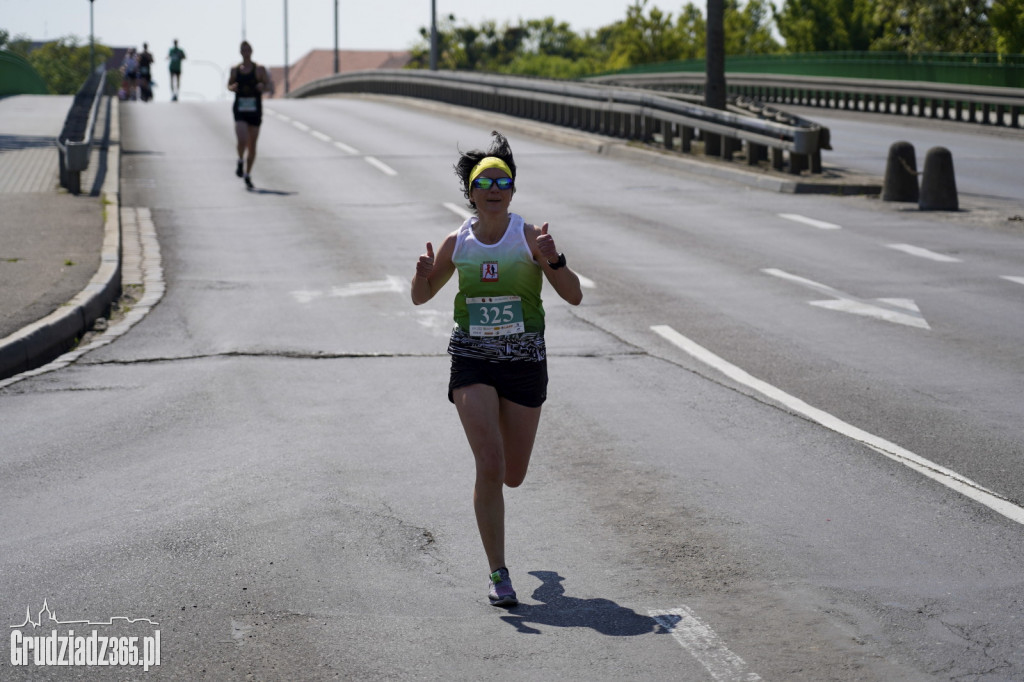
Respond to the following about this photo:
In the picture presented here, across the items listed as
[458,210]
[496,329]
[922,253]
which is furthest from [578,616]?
[458,210]

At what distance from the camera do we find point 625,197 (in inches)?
822

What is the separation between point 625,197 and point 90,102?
608 inches

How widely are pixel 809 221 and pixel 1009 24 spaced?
3354 cm

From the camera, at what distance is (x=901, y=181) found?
20422 mm

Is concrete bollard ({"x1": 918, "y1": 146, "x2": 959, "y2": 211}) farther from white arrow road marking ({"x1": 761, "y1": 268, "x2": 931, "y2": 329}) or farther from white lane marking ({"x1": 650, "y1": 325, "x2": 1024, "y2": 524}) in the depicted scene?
white lane marking ({"x1": 650, "y1": 325, "x2": 1024, "y2": 524})

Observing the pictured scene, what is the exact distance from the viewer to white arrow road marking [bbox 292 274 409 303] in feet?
42.5

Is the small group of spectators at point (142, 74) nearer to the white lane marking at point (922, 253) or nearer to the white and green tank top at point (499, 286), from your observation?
the white lane marking at point (922, 253)

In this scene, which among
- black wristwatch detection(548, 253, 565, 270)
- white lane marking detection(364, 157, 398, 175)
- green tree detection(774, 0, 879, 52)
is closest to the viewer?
black wristwatch detection(548, 253, 565, 270)

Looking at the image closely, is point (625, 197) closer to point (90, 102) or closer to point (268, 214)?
point (268, 214)

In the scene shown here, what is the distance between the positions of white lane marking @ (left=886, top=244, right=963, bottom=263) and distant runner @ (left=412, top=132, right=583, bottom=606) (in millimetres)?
10454

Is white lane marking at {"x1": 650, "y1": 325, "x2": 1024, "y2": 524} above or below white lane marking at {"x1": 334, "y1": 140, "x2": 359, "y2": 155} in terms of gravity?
below

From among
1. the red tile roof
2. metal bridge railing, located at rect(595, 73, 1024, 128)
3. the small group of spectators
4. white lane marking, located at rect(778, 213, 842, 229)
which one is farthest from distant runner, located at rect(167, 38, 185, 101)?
the red tile roof

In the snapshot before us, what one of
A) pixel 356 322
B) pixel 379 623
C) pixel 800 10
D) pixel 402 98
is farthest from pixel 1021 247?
pixel 800 10

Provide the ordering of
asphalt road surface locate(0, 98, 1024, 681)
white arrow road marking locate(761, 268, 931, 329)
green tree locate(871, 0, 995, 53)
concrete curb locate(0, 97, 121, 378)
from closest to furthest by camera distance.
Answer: asphalt road surface locate(0, 98, 1024, 681) → concrete curb locate(0, 97, 121, 378) → white arrow road marking locate(761, 268, 931, 329) → green tree locate(871, 0, 995, 53)
